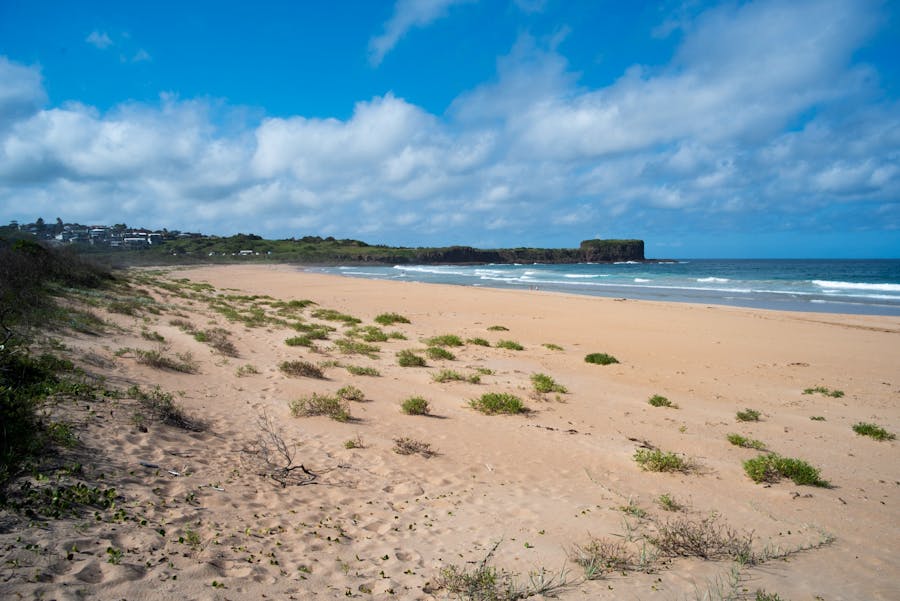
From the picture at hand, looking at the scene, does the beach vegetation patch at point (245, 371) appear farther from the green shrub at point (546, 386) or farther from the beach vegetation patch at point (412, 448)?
the green shrub at point (546, 386)

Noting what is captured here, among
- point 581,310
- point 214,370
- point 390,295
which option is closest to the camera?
point 214,370

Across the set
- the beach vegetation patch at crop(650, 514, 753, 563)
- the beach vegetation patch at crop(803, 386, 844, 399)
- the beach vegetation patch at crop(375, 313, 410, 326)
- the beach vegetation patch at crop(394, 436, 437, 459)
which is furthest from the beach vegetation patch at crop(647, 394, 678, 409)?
the beach vegetation patch at crop(375, 313, 410, 326)

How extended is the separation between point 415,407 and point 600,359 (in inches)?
290

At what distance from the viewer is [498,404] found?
9.32 meters

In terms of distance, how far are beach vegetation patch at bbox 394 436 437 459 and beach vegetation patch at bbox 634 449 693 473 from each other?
3.09m

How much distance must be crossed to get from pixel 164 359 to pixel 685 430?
10.6 metres

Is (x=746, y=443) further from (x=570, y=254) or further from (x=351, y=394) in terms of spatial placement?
(x=570, y=254)

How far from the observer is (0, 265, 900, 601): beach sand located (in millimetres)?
3828

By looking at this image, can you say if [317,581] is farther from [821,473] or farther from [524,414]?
[821,473]

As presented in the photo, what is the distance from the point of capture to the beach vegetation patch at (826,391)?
11.1 metres

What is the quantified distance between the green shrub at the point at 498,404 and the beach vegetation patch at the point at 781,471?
155 inches

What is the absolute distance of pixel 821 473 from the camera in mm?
6855

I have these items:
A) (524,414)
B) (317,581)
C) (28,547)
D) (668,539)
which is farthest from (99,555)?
(524,414)

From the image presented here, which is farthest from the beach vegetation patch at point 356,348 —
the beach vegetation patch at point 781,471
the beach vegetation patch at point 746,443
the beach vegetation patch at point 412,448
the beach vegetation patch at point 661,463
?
the beach vegetation patch at point 781,471
